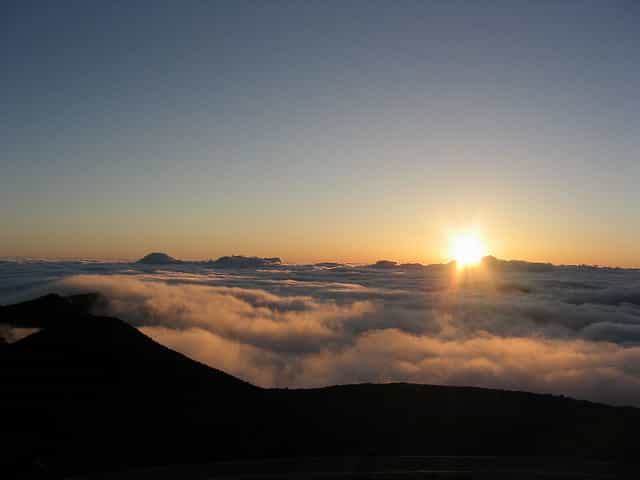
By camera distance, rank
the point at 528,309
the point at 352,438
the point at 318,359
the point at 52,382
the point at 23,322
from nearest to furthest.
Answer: the point at 352,438 → the point at 52,382 → the point at 23,322 → the point at 318,359 → the point at 528,309

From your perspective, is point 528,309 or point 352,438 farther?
point 528,309

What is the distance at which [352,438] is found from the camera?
→ 28.5 m

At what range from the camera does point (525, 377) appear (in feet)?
295

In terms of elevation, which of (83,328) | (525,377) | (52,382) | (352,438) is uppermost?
(83,328)

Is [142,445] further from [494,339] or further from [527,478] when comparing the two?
[494,339]

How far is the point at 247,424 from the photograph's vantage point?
2889 cm

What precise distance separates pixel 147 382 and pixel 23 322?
32150 mm

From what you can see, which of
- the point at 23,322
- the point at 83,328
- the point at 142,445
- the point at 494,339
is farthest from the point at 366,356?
the point at 142,445

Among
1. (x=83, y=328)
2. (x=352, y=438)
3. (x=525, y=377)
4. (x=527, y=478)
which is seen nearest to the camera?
(x=527, y=478)

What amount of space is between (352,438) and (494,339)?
4368 inches

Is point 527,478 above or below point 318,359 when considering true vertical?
above

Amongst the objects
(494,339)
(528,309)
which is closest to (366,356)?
(494,339)

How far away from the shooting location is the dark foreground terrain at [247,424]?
19953mm

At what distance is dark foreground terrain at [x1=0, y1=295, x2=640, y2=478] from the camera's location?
786 inches
